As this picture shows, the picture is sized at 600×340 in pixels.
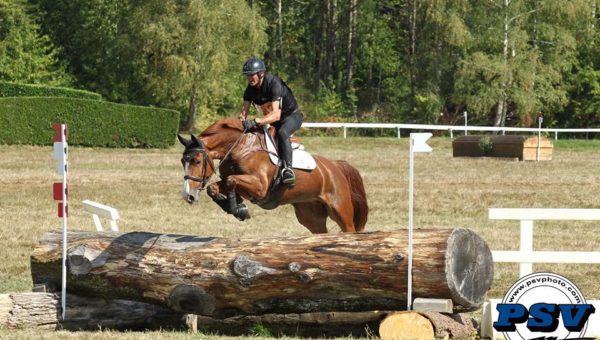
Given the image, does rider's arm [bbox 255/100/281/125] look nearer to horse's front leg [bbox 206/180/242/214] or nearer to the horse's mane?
the horse's mane

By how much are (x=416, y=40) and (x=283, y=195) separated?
47.3 meters

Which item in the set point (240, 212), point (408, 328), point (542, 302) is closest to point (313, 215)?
point (240, 212)

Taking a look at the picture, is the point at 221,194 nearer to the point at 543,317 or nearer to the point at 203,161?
the point at 203,161

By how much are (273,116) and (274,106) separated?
3.9 inches

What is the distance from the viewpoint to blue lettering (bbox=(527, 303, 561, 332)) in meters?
8.41

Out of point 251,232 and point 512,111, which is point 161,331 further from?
point 512,111

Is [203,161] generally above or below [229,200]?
above

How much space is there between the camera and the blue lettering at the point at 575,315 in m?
8.56

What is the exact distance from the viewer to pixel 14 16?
163 ft

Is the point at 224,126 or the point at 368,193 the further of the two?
the point at 368,193

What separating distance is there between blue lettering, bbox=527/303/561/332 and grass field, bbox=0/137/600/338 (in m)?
2.86

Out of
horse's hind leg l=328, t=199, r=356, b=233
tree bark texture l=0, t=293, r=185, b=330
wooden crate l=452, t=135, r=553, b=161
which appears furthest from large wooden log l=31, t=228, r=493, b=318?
wooden crate l=452, t=135, r=553, b=161

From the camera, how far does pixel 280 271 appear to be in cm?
923

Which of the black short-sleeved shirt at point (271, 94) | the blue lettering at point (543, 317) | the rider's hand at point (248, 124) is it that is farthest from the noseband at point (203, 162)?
the blue lettering at point (543, 317)
